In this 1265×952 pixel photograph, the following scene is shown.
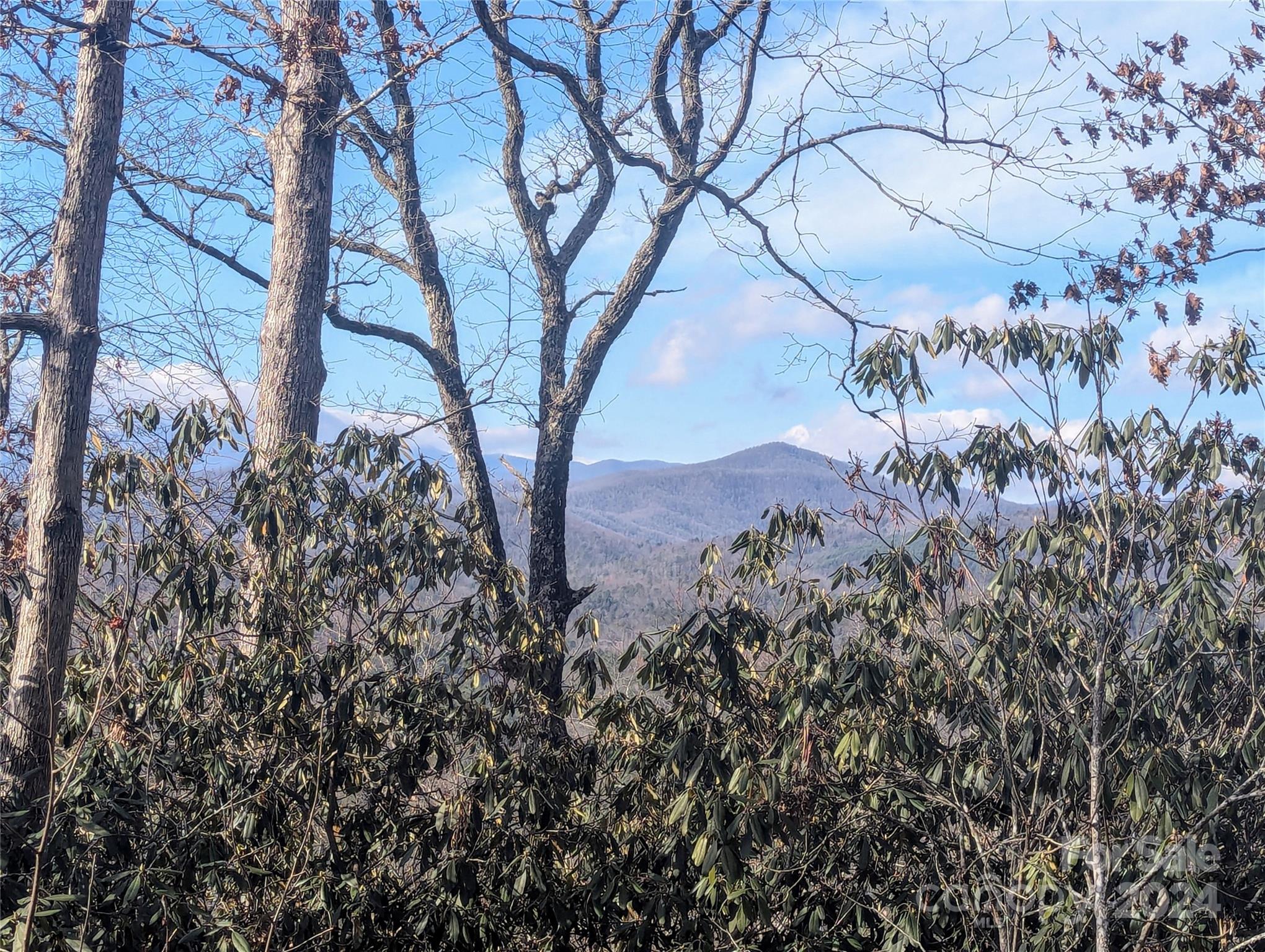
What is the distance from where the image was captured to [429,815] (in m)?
4.16

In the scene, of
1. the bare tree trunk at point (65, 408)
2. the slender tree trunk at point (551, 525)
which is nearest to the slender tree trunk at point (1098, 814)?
the slender tree trunk at point (551, 525)

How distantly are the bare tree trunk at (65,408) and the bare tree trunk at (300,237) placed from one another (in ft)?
5.19

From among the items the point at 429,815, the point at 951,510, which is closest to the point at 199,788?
the point at 429,815

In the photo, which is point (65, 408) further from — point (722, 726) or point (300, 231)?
point (722, 726)

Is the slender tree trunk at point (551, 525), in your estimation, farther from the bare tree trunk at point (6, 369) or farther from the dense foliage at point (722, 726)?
the bare tree trunk at point (6, 369)

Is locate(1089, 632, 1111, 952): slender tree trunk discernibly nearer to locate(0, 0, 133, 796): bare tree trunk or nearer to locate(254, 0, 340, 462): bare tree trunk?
locate(0, 0, 133, 796): bare tree trunk

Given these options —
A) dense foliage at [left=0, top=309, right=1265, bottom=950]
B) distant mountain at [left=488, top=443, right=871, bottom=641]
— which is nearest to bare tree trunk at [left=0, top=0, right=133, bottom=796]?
dense foliage at [left=0, top=309, right=1265, bottom=950]

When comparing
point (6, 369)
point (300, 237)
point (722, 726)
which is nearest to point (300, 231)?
point (300, 237)

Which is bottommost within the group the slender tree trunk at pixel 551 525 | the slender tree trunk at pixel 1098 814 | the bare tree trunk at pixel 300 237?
the slender tree trunk at pixel 1098 814

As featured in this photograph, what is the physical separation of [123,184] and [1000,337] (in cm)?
626

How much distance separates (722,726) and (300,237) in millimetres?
3949

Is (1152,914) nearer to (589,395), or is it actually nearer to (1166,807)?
(1166,807)

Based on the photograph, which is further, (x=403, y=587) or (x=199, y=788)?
(x=403, y=587)

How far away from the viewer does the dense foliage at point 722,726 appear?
11.3 feet
